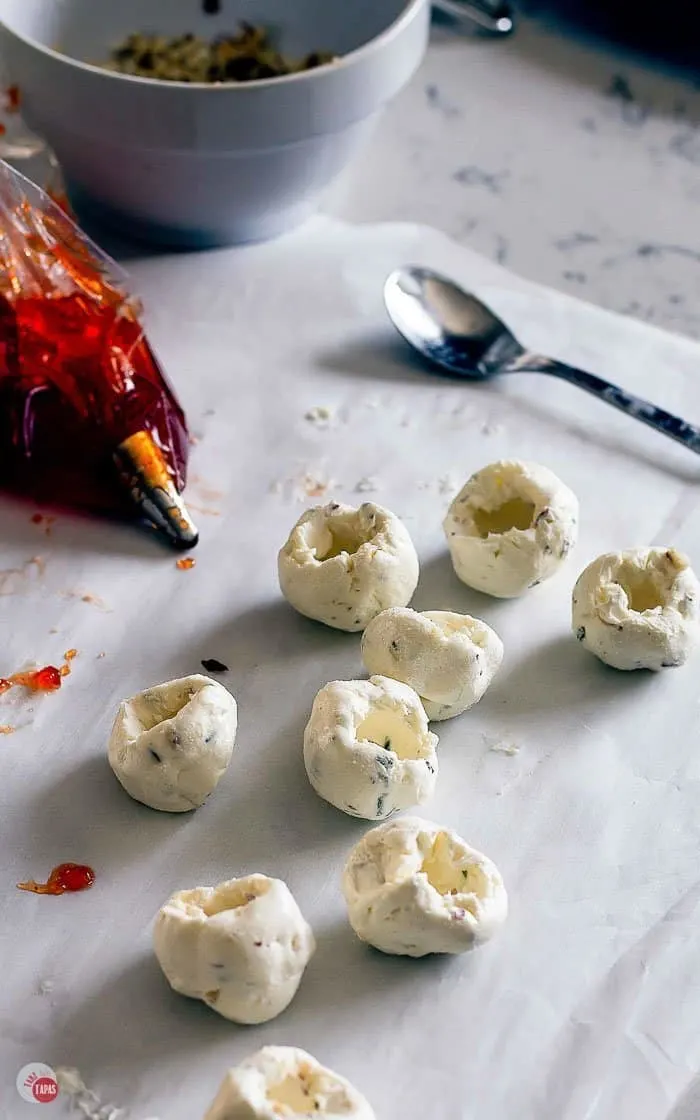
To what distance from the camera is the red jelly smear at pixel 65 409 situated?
41.6 inches

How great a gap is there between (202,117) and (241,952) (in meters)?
0.73

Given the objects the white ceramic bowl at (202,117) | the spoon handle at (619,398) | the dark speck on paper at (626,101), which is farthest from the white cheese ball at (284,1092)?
the dark speck on paper at (626,101)

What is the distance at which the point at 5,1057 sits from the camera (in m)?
0.74

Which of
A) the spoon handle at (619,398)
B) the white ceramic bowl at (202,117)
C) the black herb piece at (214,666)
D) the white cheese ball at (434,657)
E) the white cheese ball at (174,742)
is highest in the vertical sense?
the white ceramic bowl at (202,117)

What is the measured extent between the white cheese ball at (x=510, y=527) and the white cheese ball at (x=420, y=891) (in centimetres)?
24

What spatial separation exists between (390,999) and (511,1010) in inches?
2.9

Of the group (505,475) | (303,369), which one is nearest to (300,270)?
(303,369)

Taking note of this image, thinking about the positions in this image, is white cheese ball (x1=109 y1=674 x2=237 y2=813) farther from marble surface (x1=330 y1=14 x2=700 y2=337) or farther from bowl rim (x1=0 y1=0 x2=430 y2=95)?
marble surface (x1=330 y1=14 x2=700 y2=337)

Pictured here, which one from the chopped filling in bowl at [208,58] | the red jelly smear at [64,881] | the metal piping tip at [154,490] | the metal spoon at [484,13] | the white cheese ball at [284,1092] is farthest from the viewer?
the metal spoon at [484,13]

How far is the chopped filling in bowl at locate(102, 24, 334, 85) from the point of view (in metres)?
1.28

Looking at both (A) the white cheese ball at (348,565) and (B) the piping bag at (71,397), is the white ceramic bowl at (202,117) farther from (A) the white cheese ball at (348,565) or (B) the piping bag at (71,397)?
(A) the white cheese ball at (348,565)

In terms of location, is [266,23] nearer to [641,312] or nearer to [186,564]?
[641,312]

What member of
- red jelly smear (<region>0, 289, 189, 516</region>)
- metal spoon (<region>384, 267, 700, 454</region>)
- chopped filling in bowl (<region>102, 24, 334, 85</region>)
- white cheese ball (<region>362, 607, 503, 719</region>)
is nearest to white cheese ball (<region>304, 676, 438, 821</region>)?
white cheese ball (<region>362, 607, 503, 719</region>)

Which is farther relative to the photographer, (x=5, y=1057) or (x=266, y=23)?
(x=266, y=23)
